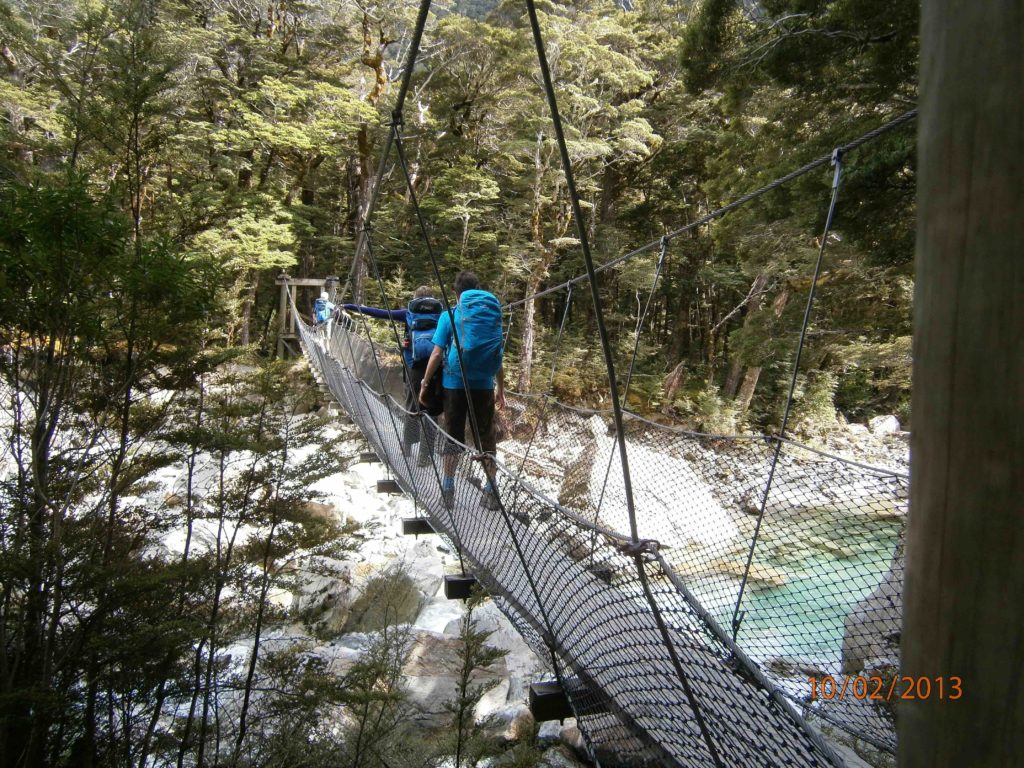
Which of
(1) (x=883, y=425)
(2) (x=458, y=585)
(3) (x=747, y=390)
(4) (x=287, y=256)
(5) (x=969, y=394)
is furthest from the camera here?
(1) (x=883, y=425)

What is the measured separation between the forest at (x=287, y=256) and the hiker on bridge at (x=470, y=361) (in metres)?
0.44

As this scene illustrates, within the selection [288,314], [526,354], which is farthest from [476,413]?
[288,314]

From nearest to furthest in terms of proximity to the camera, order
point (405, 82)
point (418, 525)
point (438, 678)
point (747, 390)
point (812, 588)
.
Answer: point (405, 82) → point (418, 525) → point (812, 588) → point (438, 678) → point (747, 390)

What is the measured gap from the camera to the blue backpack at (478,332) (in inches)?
73.5

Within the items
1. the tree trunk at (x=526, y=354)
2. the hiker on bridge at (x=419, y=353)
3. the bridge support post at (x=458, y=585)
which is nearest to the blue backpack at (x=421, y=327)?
the hiker on bridge at (x=419, y=353)

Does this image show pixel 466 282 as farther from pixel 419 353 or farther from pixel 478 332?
pixel 419 353

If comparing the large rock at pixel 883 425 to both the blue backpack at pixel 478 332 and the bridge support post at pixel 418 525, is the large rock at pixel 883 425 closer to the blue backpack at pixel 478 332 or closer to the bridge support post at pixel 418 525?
the bridge support post at pixel 418 525

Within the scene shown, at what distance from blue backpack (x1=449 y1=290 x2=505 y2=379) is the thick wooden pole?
5.32ft

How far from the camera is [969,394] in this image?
0.76 feet

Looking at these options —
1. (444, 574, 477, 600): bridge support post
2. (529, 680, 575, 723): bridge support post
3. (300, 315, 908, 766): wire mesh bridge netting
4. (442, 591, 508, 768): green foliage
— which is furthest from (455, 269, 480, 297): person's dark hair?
(442, 591, 508, 768): green foliage

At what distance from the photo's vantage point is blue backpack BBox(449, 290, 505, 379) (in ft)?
6.13

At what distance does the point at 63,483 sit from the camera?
1944 millimetres

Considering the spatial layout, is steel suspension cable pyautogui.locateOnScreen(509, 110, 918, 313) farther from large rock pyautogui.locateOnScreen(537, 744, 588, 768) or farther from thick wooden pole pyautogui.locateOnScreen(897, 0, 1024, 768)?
large rock pyautogui.locateOnScreen(537, 744, 588, 768)

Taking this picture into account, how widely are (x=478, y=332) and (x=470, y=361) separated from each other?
99mm
